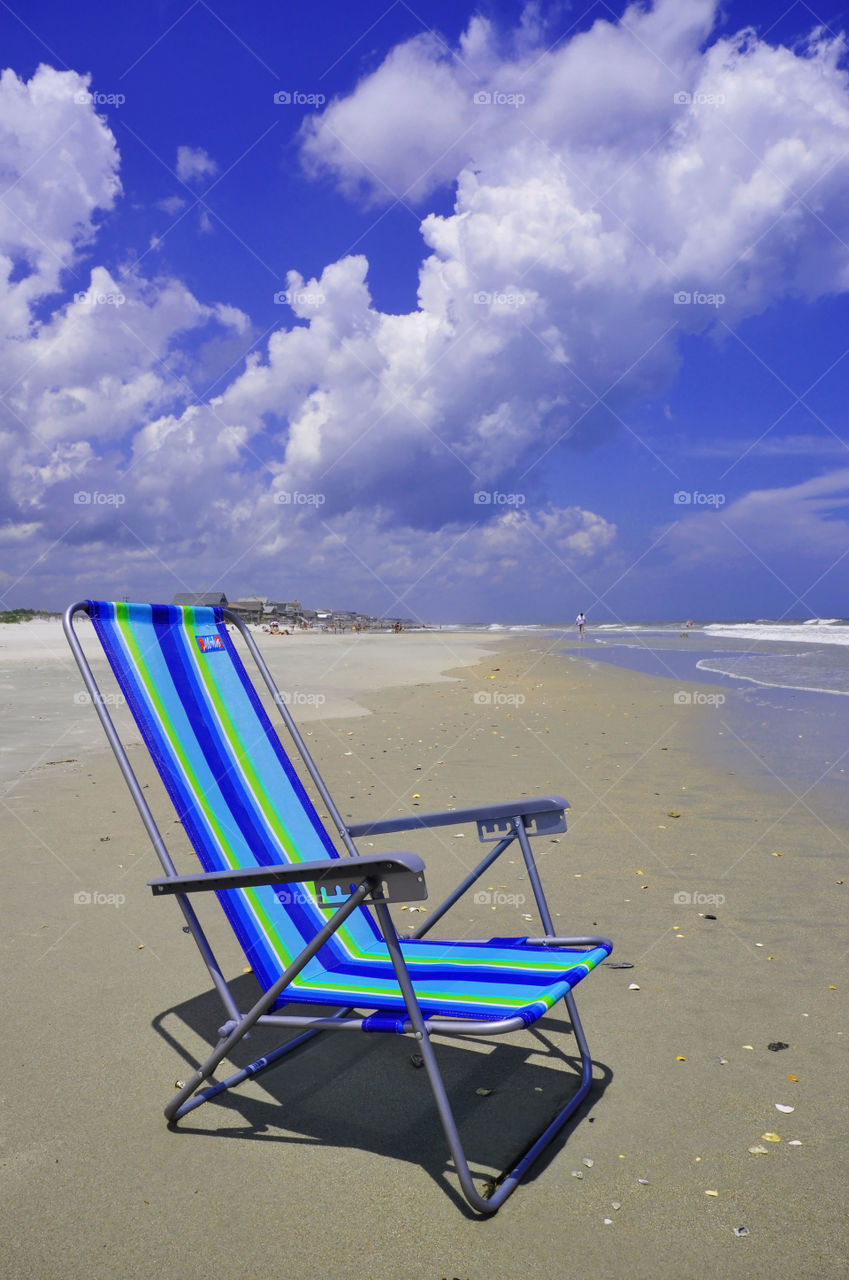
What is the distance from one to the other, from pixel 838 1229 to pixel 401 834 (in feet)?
13.3

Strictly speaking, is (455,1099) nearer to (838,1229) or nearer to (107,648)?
(838,1229)

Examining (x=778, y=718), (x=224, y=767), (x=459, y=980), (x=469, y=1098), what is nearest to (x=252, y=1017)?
(x=459, y=980)

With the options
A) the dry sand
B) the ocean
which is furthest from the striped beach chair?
the ocean

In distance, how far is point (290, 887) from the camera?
3260mm

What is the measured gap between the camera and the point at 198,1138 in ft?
8.46

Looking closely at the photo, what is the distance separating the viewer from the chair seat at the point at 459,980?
240cm

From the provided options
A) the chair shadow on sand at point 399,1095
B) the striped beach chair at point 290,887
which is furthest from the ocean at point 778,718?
the striped beach chair at point 290,887

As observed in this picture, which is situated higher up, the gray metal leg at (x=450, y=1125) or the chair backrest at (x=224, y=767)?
the chair backrest at (x=224, y=767)

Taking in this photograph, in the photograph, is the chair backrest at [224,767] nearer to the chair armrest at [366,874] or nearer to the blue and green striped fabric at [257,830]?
the blue and green striped fabric at [257,830]

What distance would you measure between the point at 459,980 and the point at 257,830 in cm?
97

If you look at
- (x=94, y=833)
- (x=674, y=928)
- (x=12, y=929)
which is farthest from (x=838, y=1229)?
(x=94, y=833)

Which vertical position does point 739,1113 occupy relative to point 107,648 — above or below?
below

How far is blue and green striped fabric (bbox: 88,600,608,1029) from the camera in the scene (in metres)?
2.60

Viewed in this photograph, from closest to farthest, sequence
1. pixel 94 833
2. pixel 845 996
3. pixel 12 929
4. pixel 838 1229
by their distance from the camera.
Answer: pixel 838 1229 → pixel 845 996 → pixel 12 929 → pixel 94 833
